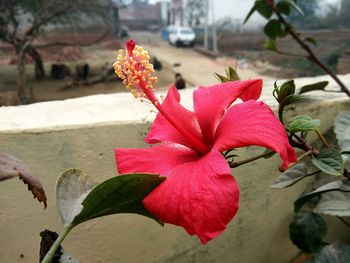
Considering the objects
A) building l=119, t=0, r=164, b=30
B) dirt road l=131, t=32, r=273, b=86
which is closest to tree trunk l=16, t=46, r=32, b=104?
dirt road l=131, t=32, r=273, b=86

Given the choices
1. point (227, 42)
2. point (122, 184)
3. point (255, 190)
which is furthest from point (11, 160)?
point (227, 42)

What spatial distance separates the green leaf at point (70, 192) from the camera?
16.3 inches

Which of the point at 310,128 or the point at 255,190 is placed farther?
the point at 255,190

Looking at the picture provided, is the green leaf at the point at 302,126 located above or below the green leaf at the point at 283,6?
below

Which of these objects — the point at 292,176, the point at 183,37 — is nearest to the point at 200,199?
the point at 292,176

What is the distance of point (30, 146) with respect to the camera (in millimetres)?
686

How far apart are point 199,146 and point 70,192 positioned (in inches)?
6.4

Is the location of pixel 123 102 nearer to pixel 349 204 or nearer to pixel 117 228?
pixel 117 228

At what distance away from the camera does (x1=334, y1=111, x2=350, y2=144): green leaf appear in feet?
2.23

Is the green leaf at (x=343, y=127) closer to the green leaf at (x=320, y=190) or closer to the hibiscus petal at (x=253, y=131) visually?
the green leaf at (x=320, y=190)

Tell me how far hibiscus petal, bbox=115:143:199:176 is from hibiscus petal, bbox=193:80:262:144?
0.14 feet

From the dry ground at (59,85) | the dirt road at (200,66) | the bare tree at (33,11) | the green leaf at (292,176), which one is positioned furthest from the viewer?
the dirt road at (200,66)

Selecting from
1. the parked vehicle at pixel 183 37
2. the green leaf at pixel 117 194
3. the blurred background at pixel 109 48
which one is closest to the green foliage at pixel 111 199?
the green leaf at pixel 117 194

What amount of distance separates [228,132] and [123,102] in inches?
19.2
